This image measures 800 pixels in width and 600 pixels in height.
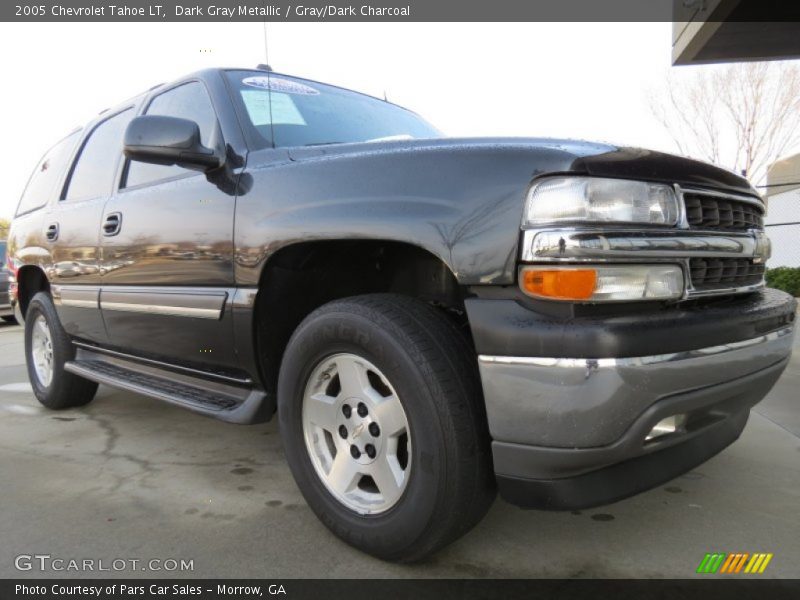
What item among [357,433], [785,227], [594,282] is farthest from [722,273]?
[785,227]

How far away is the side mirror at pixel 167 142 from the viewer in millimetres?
2451

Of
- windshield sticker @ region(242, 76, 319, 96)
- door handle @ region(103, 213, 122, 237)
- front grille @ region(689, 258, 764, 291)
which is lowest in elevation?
front grille @ region(689, 258, 764, 291)

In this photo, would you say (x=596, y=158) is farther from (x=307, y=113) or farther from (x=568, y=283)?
(x=307, y=113)

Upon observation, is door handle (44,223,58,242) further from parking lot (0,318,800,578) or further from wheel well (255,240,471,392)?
wheel well (255,240,471,392)

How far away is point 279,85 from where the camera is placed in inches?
118

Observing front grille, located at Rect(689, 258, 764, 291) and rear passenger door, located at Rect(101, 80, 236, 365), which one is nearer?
front grille, located at Rect(689, 258, 764, 291)

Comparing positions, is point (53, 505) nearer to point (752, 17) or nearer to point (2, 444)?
point (2, 444)

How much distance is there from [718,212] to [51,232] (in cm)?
398

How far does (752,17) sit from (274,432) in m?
8.43

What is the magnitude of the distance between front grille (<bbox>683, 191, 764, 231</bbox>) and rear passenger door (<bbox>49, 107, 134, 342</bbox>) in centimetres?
306

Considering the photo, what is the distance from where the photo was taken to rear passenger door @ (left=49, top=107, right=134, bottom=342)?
3533 mm

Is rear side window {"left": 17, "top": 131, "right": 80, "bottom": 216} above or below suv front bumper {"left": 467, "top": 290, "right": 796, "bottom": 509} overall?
above

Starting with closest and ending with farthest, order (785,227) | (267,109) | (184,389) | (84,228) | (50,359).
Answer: (267,109) < (184,389) < (84,228) < (50,359) < (785,227)

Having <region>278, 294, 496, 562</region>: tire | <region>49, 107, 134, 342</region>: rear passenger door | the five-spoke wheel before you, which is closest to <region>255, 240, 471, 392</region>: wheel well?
<region>278, 294, 496, 562</region>: tire
